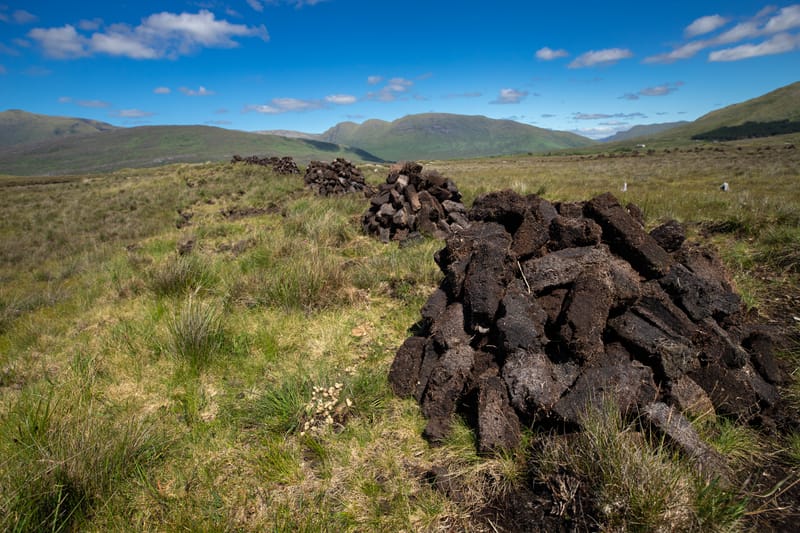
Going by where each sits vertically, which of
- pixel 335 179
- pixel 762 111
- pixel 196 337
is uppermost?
pixel 762 111

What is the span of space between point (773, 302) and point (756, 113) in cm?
24873

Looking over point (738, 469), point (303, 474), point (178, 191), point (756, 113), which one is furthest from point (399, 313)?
point (756, 113)

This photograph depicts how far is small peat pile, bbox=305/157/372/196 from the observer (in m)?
19.1

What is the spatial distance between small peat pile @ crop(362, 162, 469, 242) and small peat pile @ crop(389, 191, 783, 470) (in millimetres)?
4937

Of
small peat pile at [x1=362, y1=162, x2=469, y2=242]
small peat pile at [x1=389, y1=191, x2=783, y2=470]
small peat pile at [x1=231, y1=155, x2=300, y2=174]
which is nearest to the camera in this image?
small peat pile at [x1=389, y1=191, x2=783, y2=470]

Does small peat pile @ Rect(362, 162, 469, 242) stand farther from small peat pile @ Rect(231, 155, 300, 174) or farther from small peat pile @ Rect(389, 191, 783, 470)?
small peat pile @ Rect(231, 155, 300, 174)

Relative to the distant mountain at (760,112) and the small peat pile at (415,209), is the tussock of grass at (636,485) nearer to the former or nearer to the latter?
the small peat pile at (415,209)

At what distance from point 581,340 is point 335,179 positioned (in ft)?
60.4

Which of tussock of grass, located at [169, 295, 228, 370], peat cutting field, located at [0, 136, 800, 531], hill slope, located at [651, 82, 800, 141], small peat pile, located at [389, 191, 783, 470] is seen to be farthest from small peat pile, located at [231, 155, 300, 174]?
hill slope, located at [651, 82, 800, 141]

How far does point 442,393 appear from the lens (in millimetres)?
3449

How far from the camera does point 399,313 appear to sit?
5688 mm

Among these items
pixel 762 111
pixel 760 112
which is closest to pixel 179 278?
pixel 760 112

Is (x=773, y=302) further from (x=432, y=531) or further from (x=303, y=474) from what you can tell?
(x=303, y=474)

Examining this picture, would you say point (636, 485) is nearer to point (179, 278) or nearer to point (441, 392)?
point (441, 392)
